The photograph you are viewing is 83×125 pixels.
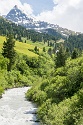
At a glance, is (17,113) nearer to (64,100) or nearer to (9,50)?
(64,100)

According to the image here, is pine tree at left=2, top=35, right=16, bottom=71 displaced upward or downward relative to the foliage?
upward

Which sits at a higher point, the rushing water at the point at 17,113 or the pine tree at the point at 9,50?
the pine tree at the point at 9,50

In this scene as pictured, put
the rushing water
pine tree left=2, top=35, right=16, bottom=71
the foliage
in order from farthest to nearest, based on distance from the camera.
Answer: pine tree left=2, top=35, right=16, bottom=71, the rushing water, the foliage

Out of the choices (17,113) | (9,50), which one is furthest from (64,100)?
(9,50)

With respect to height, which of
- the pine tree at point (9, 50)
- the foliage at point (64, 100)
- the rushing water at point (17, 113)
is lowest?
the rushing water at point (17, 113)

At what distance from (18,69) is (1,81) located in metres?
32.3

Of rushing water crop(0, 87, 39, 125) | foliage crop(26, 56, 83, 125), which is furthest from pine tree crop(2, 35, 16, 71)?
foliage crop(26, 56, 83, 125)

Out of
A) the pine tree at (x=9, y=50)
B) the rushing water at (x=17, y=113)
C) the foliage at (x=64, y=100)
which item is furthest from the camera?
the pine tree at (x=9, y=50)

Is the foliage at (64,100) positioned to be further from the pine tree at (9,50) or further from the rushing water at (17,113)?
the pine tree at (9,50)

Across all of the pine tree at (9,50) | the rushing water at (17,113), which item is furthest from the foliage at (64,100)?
the pine tree at (9,50)

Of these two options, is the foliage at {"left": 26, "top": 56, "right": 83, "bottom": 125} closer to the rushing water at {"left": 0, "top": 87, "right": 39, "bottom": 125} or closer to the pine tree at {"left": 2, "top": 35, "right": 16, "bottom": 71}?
the rushing water at {"left": 0, "top": 87, "right": 39, "bottom": 125}

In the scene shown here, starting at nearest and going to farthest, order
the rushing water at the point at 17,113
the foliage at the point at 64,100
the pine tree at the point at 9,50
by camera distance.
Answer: the foliage at the point at 64,100 → the rushing water at the point at 17,113 → the pine tree at the point at 9,50

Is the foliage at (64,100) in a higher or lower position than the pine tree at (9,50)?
lower

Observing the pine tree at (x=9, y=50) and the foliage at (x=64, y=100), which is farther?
the pine tree at (x=9, y=50)
